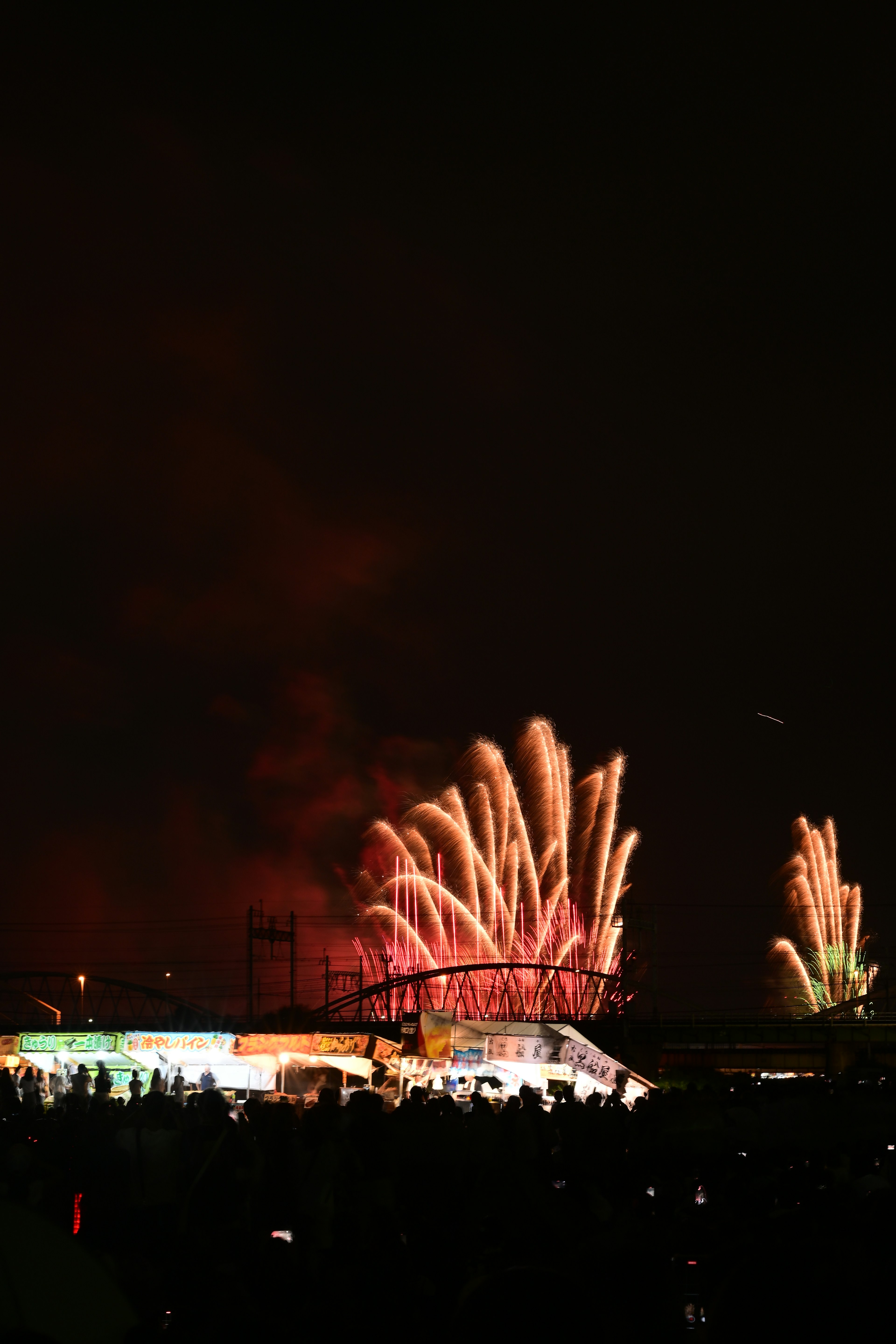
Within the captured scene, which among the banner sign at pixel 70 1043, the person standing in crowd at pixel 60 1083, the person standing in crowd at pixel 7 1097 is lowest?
the person standing in crowd at pixel 60 1083

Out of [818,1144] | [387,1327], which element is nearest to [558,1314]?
[387,1327]

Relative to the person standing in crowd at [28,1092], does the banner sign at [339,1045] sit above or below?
above

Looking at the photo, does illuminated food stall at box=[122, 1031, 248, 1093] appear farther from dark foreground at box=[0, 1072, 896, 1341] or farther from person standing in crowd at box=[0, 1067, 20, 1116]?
dark foreground at box=[0, 1072, 896, 1341]

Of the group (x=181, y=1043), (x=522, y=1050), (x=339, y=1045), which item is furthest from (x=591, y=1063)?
(x=181, y=1043)

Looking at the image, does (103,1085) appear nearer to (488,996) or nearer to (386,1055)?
(386,1055)

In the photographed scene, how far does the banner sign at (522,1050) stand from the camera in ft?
102

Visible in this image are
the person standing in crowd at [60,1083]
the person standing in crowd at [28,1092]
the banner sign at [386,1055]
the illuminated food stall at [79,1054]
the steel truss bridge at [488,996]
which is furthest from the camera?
the steel truss bridge at [488,996]

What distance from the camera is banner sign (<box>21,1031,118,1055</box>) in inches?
1292

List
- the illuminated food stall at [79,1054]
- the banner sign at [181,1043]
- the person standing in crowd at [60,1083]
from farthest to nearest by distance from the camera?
the illuminated food stall at [79,1054] → the banner sign at [181,1043] → the person standing in crowd at [60,1083]

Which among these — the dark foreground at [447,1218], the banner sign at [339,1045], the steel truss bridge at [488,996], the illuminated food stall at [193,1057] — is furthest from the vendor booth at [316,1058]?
the steel truss bridge at [488,996]

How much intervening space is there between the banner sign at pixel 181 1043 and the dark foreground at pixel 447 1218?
1388cm

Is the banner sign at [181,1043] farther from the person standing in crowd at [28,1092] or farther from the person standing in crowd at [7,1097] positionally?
the person standing in crowd at [7,1097]

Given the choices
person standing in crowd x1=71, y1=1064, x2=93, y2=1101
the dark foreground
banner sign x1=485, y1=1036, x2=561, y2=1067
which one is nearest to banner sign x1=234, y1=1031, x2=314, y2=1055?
person standing in crowd x1=71, y1=1064, x2=93, y2=1101

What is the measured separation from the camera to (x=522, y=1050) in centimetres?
3159
